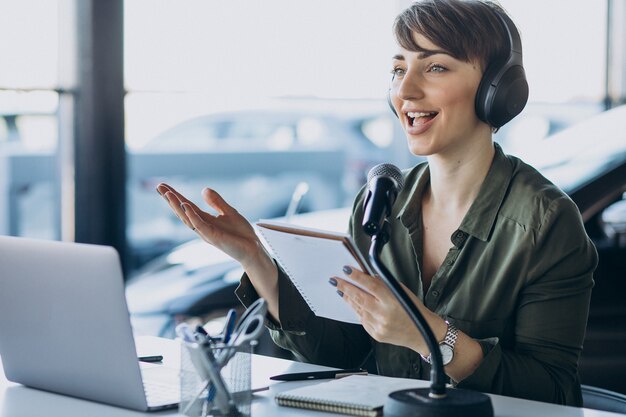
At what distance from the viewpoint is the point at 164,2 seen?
5.56 metres

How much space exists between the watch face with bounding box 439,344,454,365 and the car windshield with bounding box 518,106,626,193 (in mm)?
1226

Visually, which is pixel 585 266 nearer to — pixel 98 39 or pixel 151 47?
pixel 98 39

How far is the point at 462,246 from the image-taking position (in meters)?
1.86

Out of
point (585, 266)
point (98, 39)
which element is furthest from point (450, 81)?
point (98, 39)

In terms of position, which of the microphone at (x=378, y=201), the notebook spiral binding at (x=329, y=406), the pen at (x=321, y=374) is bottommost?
the pen at (x=321, y=374)

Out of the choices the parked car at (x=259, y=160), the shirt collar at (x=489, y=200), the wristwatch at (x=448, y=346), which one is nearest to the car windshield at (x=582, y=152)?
the shirt collar at (x=489, y=200)

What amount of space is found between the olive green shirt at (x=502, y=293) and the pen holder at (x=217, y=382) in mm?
445

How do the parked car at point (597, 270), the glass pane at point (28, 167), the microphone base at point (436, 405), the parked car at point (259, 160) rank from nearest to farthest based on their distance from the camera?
the microphone base at point (436, 405) < the parked car at point (597, 270) < the glass pane at point (28, 167) < the parked car at point (259, 160)

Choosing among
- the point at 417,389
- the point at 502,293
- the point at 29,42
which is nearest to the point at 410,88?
the point at 502,293

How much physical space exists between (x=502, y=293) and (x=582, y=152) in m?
1.25

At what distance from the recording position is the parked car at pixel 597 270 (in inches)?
104

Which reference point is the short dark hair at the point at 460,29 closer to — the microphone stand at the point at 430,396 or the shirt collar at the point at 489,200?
the shirt collar at the point at 489,200

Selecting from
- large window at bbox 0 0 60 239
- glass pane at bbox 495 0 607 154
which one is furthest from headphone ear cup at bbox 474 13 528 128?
glass pane at bbox 495 0 607 154

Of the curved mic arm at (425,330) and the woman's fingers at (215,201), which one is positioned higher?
the woman's fingers at (215,201)
